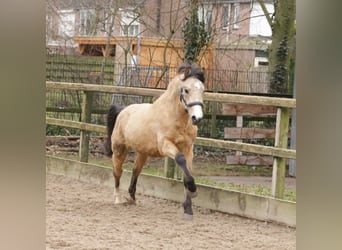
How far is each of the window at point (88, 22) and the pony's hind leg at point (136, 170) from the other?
66cm

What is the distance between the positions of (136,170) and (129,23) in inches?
28.5

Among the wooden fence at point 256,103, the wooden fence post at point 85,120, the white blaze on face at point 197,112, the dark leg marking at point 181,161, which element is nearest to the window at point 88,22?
the wooden fence at point 256,103

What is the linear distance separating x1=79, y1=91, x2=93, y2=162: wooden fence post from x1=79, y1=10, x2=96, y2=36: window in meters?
0.39

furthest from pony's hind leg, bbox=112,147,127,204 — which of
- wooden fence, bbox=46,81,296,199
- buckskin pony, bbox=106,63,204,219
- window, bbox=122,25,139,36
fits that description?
window, bbox=122,25,139,36

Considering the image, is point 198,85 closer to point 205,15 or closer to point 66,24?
point 205,15

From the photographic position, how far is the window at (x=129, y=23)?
2.38m

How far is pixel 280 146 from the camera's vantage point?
2.57m

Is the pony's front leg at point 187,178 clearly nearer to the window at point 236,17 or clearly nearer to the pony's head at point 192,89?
the pony's head at point 192,89

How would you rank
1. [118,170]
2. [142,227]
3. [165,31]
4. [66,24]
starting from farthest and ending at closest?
1. [118,170]
2. [142,227]
3. [165,31]
4. [66,24]

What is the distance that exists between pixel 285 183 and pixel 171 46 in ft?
2.64

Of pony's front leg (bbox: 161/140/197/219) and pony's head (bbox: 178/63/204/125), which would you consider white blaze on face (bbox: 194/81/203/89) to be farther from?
pony's front leg (bbox: 161/140/197/219)

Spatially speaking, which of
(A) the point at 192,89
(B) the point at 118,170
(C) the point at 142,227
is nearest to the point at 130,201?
(B) the point at 118,170

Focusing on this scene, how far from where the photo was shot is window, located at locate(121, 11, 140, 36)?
2.38m
